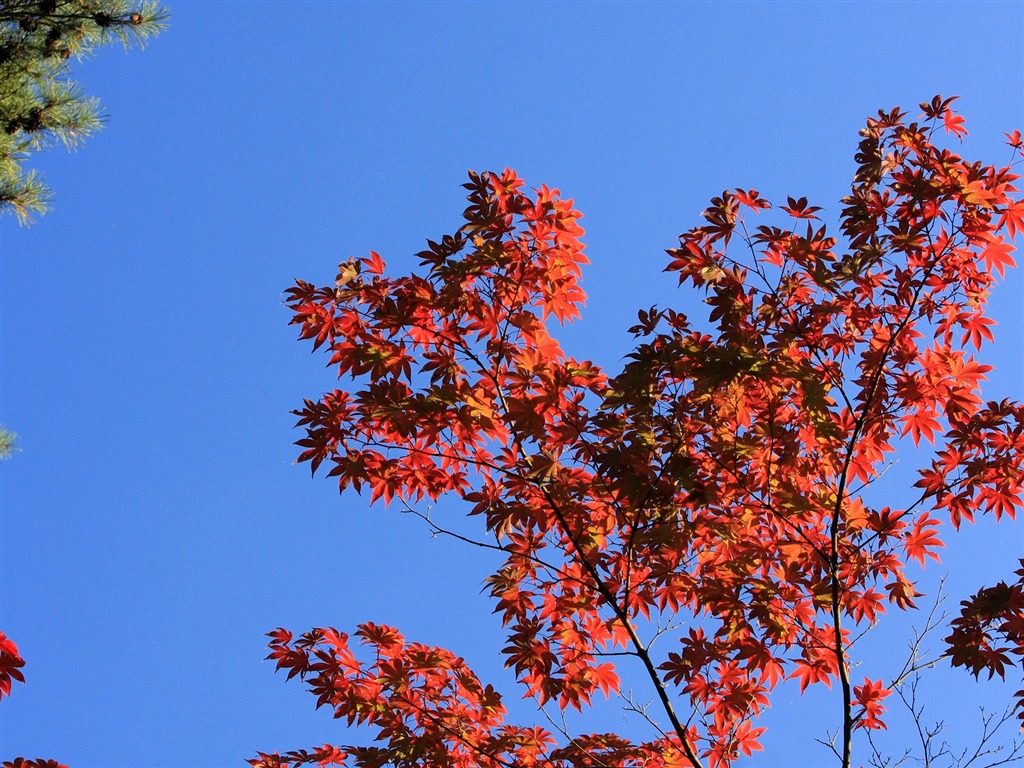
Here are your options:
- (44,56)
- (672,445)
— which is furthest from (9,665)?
(44,56)

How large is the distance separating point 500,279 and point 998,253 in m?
2.10

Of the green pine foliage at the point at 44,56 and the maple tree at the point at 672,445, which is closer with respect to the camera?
the maple tree at the point at 672,445

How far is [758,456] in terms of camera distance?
4082mm

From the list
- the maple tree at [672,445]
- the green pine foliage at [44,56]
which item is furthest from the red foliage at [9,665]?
the green pine foliage at [44,56]

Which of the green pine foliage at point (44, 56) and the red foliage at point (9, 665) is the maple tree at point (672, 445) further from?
the green pine foliage at point (44, 56)

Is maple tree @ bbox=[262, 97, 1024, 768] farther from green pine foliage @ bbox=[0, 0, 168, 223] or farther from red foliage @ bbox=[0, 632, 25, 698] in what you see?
green pine foliage @ bbox=[0, 0, 168, 223]

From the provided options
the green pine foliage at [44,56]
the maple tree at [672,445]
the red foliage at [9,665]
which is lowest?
the red foliage at [9,665]

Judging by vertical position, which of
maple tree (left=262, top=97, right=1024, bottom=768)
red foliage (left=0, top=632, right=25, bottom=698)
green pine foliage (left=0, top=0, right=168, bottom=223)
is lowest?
red foliage (left=0, top=632, right=25, bottom=698)

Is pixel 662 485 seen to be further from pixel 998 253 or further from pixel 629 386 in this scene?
pixel 998 253

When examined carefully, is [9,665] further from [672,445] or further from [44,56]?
[44,56]

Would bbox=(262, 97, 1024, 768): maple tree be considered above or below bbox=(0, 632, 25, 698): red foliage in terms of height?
above

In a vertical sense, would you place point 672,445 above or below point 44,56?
below

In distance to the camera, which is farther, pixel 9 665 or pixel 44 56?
pixel 44 56

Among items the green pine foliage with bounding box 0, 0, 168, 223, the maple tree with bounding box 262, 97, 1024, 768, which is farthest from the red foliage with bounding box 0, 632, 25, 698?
the green pine foliage with bounding box 0, 0, 168, 223
